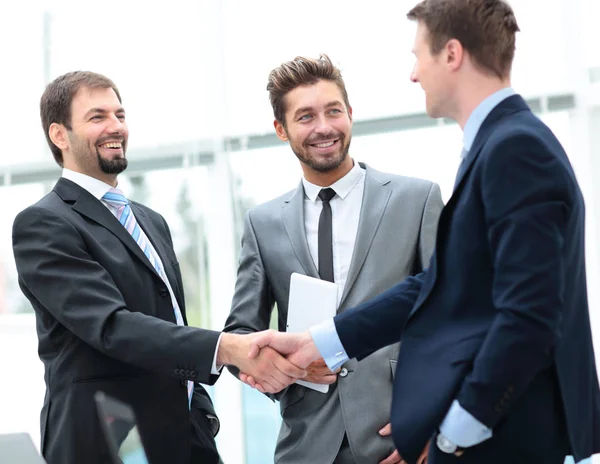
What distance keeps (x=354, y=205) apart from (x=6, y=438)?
128cm

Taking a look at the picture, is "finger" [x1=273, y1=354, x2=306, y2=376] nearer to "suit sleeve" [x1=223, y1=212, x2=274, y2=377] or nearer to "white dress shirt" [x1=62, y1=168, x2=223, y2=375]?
"suit sleeve" [x1=223, y1=212, x2=274, y2=377]

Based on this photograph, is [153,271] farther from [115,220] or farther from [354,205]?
[354,205]

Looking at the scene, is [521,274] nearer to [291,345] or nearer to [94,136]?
[291,345]

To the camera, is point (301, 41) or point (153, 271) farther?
point (301, 41)

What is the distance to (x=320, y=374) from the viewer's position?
2.18 meters

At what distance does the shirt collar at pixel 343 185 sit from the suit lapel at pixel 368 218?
0.03 m

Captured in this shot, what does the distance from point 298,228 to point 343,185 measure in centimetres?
19

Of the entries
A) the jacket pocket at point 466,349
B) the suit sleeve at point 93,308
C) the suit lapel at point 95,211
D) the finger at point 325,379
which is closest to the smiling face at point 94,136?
the suit lapel at point 95,211

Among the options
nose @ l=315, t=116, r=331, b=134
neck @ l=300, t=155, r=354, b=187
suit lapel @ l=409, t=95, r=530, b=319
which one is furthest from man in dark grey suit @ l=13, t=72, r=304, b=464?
suit lapel @ l=409, t=95, r=530, b=319

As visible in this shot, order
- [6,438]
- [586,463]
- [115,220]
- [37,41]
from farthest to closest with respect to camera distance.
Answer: [37,41]
[115,220]
[586,463]
[6,438]

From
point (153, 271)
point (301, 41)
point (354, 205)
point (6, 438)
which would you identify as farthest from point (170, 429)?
point (301, 41)

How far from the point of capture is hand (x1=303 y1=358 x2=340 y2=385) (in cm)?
216

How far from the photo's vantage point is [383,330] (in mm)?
1933

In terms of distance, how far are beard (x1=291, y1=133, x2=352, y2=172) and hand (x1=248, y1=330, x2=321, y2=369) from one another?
496 millimetres
